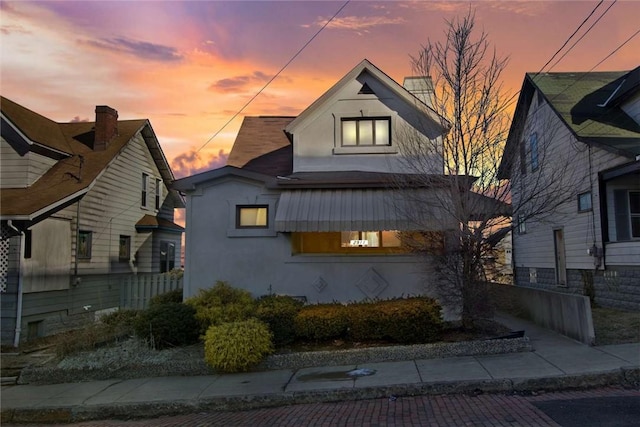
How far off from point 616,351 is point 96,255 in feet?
52.5

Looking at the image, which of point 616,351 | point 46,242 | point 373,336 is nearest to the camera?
point 616,351

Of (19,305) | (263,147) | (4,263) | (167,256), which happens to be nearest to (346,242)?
(263,147)

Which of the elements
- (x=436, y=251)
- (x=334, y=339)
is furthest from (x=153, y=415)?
(x=436, y=251)

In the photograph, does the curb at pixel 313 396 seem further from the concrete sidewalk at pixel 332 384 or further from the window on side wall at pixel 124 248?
the window on side wall at pixel 124 248

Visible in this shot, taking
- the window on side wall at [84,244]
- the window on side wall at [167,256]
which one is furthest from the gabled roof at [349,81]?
the window on side wall at [167,256]

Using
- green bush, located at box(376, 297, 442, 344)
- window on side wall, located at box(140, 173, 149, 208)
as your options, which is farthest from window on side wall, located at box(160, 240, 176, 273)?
green bush, located at box(376, 297, 442, 344)

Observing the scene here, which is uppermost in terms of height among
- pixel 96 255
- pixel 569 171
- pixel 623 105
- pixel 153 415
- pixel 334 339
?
pixel 623 105

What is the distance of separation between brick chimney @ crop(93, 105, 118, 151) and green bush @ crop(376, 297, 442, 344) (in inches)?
548

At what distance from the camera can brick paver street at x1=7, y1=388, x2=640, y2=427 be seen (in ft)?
19.6

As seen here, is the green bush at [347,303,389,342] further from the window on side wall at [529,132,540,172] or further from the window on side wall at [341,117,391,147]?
the window on side wall at [341,117,391,147]

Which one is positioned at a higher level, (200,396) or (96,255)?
(96,255)

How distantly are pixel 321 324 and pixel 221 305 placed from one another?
254 centimetres

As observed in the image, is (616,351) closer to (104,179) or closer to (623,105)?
(623,105)

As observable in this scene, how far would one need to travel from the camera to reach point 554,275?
17766 millimetres
